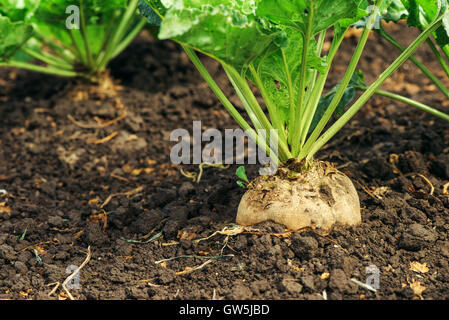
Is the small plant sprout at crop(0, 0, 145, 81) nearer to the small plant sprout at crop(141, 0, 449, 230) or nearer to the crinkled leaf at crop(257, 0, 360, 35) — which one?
the small plant sprout at crop(141, 0, 449, 230)

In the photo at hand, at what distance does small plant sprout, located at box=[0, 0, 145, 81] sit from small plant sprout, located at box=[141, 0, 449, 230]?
47.2 inches

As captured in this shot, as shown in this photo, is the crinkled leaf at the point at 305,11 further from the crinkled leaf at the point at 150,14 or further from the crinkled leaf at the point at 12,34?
the crinkled leaf at the point at 12,34

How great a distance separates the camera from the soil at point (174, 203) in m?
1.86

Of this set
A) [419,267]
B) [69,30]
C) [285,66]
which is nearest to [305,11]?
[285,66]

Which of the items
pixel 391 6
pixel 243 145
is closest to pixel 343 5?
pixel 391 6

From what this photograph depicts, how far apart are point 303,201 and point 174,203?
2.26 feet

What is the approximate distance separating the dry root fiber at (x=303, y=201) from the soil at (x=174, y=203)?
0.05 m

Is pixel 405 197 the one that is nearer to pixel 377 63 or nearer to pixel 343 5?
pixel 343 5

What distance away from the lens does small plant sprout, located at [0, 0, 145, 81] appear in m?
2.92

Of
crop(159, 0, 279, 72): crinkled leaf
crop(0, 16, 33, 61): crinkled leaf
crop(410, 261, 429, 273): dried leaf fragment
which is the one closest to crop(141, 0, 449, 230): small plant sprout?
crop(159, 0, 279, 72): crinkled leaf

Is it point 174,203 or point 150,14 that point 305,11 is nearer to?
point 150,14

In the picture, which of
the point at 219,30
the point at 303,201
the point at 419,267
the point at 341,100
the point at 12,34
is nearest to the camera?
the point at 219,30

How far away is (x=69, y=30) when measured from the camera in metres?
3.28
